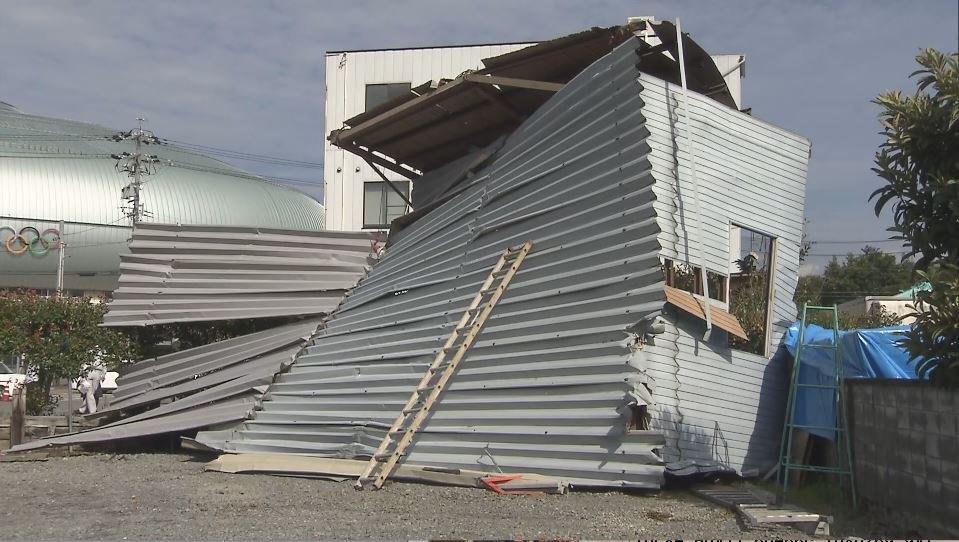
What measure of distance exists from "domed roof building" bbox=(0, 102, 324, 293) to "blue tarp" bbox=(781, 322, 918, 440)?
199ft

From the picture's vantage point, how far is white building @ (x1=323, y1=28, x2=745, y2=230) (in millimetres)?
27094

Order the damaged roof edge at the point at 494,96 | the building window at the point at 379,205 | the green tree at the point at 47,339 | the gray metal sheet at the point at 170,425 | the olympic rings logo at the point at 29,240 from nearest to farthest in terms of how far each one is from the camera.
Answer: the damaged roof edge at the point at 494,96, the gray metal sheet at the point at 170,425, the green tree at the point at 47,339, the building window at the point at 379,205, the olympic rings logo at the point at 29,240

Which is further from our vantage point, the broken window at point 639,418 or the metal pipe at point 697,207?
the metal pipe at point 697,207

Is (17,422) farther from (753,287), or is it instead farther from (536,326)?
(753,287)

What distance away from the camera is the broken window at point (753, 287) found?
1076cm

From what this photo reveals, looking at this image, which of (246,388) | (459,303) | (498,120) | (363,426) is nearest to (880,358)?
(459,303)

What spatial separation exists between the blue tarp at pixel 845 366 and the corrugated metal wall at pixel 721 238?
0.49 meters

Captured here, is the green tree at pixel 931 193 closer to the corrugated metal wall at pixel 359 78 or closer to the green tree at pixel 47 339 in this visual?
the green tree at pixel 47 339

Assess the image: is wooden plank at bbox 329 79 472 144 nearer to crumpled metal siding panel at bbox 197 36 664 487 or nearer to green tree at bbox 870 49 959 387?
crumpled metal siding panel at bbox 197 36 664 487

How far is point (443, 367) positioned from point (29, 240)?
65.4 metres

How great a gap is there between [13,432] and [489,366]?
31.1ft

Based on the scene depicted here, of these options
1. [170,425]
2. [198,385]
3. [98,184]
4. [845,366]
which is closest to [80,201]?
[98,184]

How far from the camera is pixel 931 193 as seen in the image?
23.3 feet

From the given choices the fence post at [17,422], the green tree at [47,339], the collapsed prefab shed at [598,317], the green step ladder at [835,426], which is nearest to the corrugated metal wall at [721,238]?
the collapsed prefab shed at [598,317]
